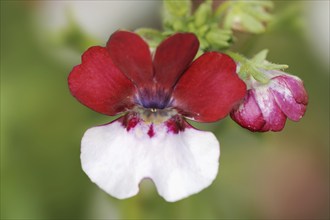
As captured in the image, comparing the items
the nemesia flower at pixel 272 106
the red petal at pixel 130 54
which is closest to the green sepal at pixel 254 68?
the nemesia flower at pixel 272 106

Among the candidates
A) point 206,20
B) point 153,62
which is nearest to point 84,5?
point 206,20

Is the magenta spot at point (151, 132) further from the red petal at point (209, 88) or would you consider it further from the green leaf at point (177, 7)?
the green leaf at point (177, 7)

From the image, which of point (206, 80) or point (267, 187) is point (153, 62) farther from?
point (267, 187)

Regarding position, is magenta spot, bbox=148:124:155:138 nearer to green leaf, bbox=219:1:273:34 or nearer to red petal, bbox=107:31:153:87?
red petal, bbox=107:31:153:87

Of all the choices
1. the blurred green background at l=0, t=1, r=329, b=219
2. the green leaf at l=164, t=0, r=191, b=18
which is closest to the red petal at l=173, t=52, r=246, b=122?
the green leaf at l=164, t=0, r=191, b=18

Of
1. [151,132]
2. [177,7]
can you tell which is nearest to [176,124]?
[151,132]
